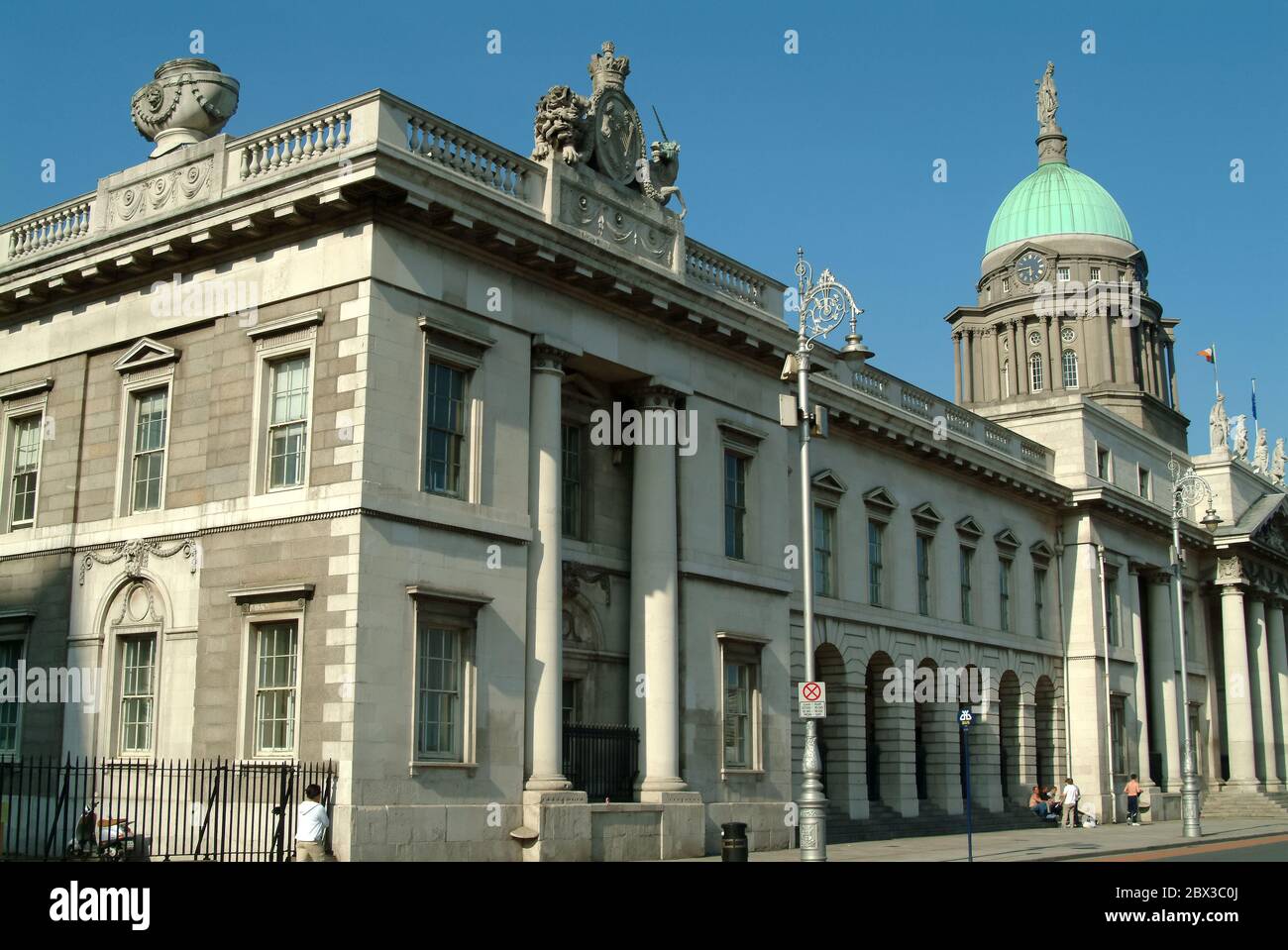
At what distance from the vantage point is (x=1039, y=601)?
166 feet

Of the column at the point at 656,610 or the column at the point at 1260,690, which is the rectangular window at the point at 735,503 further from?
the column at the point at 1260,690

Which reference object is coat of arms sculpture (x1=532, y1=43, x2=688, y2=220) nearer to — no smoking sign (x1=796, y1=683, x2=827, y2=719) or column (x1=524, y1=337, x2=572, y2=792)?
column (x1=524, y1=337, x2=572, y2=792)

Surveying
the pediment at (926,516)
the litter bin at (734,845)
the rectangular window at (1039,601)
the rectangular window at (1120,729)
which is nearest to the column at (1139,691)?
the rectangular window at (1120,729)

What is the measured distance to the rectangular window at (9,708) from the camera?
27.3 metres

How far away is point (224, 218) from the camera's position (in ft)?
82.5

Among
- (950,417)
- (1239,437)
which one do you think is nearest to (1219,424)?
(1239,437)

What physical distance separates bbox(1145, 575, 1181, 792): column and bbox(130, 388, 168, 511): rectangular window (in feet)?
137

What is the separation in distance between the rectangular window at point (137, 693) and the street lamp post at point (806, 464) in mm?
11269

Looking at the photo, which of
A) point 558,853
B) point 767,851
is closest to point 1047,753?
point 767,851

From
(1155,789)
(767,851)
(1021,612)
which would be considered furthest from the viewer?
(1155,789)

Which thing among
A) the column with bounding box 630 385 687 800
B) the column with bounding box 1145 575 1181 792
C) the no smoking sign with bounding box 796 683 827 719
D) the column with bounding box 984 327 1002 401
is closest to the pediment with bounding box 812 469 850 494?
the column with bounding box 630 385 687 800

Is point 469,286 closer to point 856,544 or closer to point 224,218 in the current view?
point 224,218

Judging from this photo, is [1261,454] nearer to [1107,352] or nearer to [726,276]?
[1107,352]
